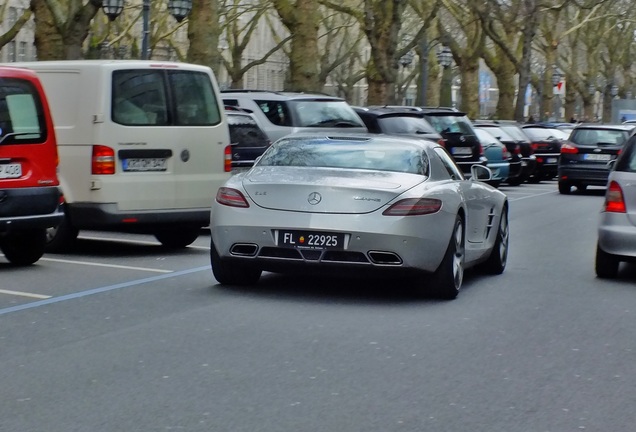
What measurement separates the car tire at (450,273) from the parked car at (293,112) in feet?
26.4

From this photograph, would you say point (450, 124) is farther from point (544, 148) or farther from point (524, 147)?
point (544, 148)

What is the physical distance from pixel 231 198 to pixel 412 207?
4.64 feet

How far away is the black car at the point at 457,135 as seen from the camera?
27094 mm

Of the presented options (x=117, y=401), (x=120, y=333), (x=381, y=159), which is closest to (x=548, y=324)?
(x=381, y=159)

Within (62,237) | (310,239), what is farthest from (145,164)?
(310,239)

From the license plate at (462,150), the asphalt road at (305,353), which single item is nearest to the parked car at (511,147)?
the license plate at (462,150)

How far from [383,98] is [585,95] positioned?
44.3 meters

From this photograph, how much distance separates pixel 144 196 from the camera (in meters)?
13.9

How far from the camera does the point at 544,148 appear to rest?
3753 centimetres

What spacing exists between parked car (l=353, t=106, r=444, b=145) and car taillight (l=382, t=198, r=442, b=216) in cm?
1313

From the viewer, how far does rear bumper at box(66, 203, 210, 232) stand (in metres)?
13.7

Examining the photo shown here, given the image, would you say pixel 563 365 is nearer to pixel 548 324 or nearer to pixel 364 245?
pixel 548 324

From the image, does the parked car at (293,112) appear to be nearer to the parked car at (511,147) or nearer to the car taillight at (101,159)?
the car taillight at (101,159)

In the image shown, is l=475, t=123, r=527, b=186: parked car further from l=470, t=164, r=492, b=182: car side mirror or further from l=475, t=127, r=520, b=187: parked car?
l=470, t=164, r=492, b=182: car side mirror
